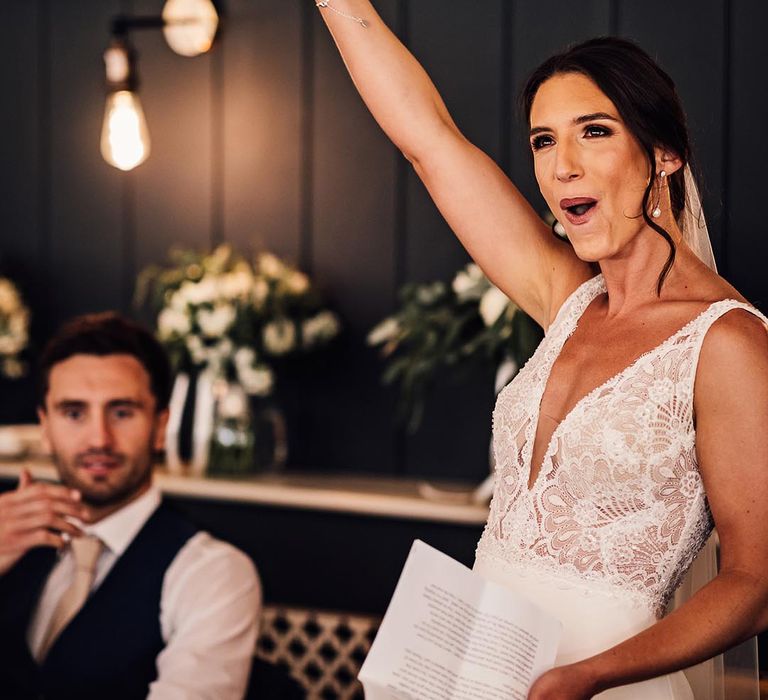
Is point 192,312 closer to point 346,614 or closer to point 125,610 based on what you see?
point 346,614

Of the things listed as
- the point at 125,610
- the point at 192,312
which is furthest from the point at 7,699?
the point at 192,312

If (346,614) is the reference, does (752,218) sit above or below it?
above

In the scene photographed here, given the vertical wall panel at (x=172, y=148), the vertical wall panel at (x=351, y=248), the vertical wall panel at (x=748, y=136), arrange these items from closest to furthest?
the vertical wall panel at (x=748, y=136) < the vertical wall panel at (x=351, y=248) < the vertical wall panel at (x=172, y=148)

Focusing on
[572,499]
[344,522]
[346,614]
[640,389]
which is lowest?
[346,614]

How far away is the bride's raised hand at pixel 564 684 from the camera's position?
4.26 ft

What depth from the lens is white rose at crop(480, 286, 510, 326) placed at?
283 cm

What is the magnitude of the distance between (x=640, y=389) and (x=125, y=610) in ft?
3.85

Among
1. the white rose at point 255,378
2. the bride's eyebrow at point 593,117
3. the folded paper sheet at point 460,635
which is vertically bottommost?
the white rose at point 255,378

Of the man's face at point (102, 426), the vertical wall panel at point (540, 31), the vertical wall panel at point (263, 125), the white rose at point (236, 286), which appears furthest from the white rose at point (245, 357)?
the man's face at point (102, 426)

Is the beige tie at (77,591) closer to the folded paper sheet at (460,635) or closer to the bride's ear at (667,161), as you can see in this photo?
the folded paper sheet at (460,635)

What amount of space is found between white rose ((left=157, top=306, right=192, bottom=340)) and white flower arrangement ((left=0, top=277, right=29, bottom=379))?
804 millimetres

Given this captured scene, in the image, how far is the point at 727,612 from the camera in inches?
51.1

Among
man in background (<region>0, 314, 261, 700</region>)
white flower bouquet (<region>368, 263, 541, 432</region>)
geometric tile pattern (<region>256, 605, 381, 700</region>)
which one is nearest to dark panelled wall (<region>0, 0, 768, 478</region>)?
white flower bouquet (<region>368, 263, 541, 432</region>)

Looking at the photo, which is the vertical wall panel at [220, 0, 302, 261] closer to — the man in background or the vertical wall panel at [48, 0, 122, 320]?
the vertical wall panel at [48, 0, 122, 320]
